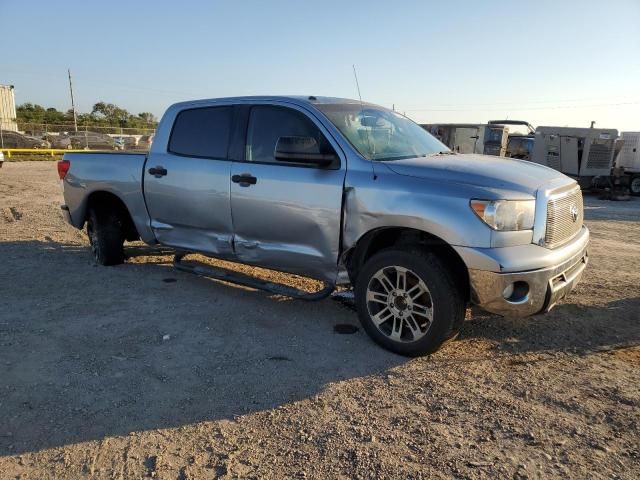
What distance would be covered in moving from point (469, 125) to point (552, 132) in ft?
10.8

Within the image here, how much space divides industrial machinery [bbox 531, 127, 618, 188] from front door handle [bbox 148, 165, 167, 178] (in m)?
14.2

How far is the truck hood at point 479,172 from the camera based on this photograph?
3572 mm

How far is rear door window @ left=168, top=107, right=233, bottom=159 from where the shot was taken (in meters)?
5.02

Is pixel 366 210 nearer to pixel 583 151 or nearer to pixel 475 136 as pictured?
pixel 583 151

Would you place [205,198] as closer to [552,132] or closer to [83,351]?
[83,351]

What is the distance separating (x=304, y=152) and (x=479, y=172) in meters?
1.37

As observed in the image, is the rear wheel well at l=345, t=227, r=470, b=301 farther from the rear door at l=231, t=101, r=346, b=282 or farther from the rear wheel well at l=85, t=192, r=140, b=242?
the rear wheel well at l=85, t=192, r=140, b=242

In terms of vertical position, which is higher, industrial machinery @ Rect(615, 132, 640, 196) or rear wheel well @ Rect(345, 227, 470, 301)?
industrial machinery @ Rect(615, 132, 640, 196)

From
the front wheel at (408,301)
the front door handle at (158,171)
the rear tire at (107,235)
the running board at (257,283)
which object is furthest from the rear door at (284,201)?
the rear tire at (107,235)

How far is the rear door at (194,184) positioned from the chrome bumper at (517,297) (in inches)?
95.8

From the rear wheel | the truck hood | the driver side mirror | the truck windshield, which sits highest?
the truck windshield

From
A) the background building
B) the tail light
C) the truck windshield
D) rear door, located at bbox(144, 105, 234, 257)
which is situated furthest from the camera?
the background building

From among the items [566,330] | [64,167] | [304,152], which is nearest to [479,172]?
[304,152]

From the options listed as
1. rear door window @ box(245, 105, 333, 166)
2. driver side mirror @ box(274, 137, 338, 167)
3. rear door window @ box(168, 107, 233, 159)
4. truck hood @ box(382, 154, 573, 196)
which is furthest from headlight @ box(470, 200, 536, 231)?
rear door window @ box(168, 107, 233, 159)
